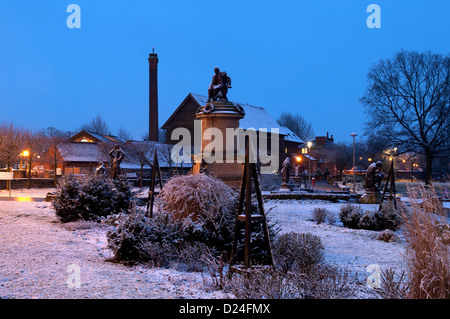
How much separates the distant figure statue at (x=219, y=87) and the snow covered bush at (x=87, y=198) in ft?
21.5

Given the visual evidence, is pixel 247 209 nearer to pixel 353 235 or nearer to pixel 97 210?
pixel 353 235

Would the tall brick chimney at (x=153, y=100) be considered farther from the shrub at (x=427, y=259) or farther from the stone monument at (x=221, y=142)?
the shrub at (x=427, y=259)

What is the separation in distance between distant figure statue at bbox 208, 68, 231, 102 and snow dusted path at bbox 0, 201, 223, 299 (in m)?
9.85

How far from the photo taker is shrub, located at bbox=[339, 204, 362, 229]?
1183 centimetres

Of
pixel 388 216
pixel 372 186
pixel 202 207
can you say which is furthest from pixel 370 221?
pixel 372 186

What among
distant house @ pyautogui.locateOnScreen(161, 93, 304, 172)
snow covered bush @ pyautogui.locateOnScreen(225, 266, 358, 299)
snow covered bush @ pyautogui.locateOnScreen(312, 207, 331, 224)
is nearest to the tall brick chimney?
distant house @ pyautogui.locateOnScreen(161, 93, 304, 172)

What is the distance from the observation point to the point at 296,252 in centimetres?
654

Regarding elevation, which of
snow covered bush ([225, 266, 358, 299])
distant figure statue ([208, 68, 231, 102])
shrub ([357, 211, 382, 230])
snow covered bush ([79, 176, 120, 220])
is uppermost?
distant figure statue ([208, 68, 231, 102])

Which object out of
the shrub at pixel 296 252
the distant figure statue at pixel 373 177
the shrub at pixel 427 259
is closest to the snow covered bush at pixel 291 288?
the shrub at pixel 427 259

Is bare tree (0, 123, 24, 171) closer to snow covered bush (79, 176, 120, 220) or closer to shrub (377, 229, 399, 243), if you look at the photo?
snow covered bush (79, 176, 120, 220)

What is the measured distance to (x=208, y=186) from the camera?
790 cm

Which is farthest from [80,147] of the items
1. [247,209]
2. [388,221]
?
[247,209]

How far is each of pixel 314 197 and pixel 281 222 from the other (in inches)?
346

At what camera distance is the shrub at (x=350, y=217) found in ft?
38.8
